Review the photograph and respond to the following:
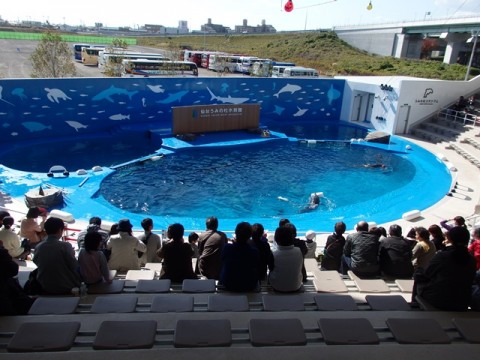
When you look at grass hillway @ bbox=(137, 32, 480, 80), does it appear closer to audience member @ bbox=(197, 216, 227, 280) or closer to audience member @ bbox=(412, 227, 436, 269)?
audience member @ bbox=(412, 227, 436, 269)

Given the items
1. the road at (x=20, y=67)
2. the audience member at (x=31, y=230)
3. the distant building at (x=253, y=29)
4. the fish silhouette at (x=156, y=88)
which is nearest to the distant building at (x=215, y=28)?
the distant building at (x=253, y=29)

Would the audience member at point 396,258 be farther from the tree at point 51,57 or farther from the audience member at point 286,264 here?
the tree at point 51,57

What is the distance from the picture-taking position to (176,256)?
466 cm

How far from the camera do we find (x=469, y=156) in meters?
16.5

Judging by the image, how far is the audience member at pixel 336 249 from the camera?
19.4 ft

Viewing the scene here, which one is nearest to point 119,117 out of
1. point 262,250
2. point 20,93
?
point 20,93

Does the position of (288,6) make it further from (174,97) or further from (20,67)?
(20,67)

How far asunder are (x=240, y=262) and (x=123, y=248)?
183 cm

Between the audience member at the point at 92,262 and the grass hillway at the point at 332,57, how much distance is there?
32927mm

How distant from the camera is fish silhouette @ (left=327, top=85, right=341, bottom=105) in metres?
22.8

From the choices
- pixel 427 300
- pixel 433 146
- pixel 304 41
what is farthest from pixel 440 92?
pixel 304 41

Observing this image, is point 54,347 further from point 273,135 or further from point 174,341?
point 273,135

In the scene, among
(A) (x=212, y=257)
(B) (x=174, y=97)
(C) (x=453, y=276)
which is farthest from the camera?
(B) (x=174, y=97)

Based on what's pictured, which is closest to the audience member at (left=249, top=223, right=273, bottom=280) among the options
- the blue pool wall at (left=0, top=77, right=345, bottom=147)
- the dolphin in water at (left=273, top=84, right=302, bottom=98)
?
the blue pool wall at (left=0, top=77, right=345, bottom=147)
